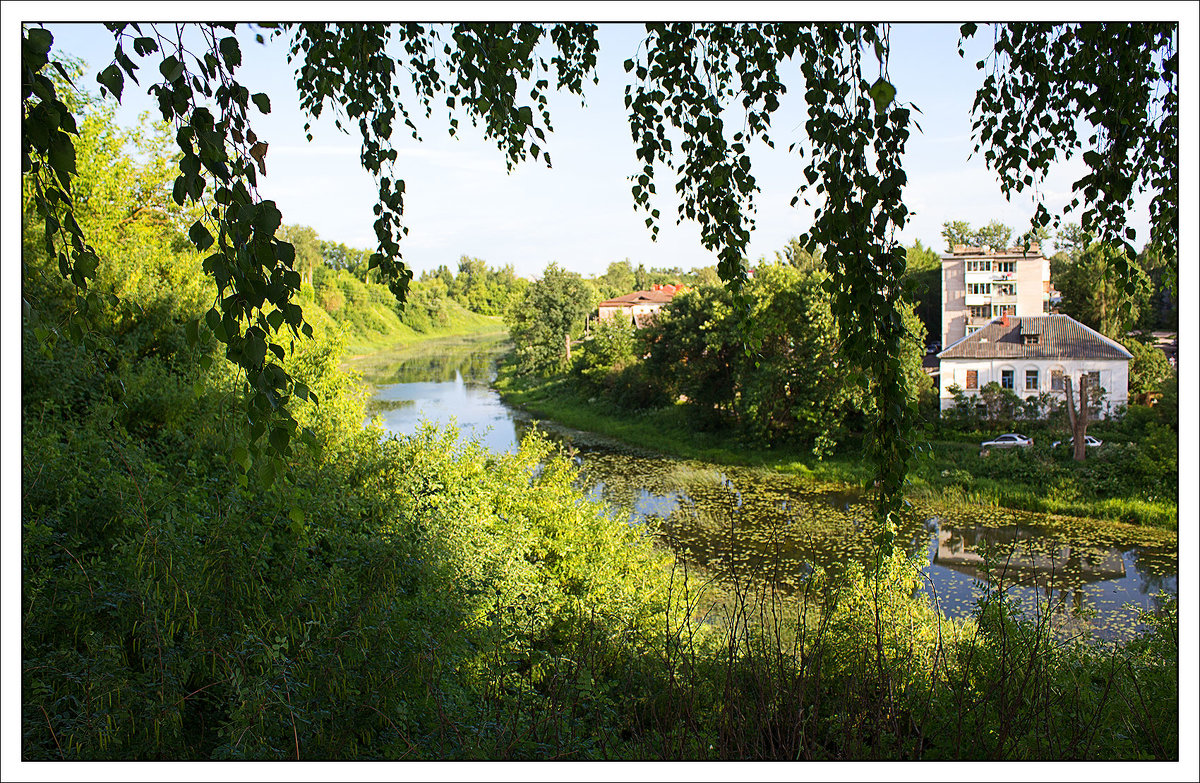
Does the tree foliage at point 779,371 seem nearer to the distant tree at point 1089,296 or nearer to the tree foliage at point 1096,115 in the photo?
the distant tree at point 1089,296

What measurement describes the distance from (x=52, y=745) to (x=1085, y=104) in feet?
10.5

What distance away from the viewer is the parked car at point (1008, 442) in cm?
1473

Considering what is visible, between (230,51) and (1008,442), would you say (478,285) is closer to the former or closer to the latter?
(1008,442)

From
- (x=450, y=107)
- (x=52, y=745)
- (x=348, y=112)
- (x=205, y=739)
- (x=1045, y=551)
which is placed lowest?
(x=1045, y=551)

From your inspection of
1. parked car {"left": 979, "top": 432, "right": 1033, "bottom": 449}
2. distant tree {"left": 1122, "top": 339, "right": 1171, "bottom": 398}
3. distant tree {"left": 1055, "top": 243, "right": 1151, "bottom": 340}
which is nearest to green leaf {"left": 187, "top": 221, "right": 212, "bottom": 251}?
parked car {"left": 979, "top": 432, "right": 1033, "bottom": 449}

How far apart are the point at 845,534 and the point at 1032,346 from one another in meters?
9.86

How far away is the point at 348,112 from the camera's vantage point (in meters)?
1.99

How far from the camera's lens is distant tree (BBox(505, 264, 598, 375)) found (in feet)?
96.2

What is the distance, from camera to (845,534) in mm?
10492

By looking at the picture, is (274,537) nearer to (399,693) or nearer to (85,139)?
(399,693)

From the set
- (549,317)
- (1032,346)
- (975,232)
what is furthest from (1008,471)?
(975,232)

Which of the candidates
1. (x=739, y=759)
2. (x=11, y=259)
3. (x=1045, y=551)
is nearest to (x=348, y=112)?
(x=11, y=259)

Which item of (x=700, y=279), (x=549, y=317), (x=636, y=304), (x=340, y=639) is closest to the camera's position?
(x=340, y=639)

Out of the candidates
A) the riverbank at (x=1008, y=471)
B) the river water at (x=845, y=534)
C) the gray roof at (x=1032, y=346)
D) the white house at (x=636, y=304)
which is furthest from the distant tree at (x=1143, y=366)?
the white house at (x=636, y=304)
